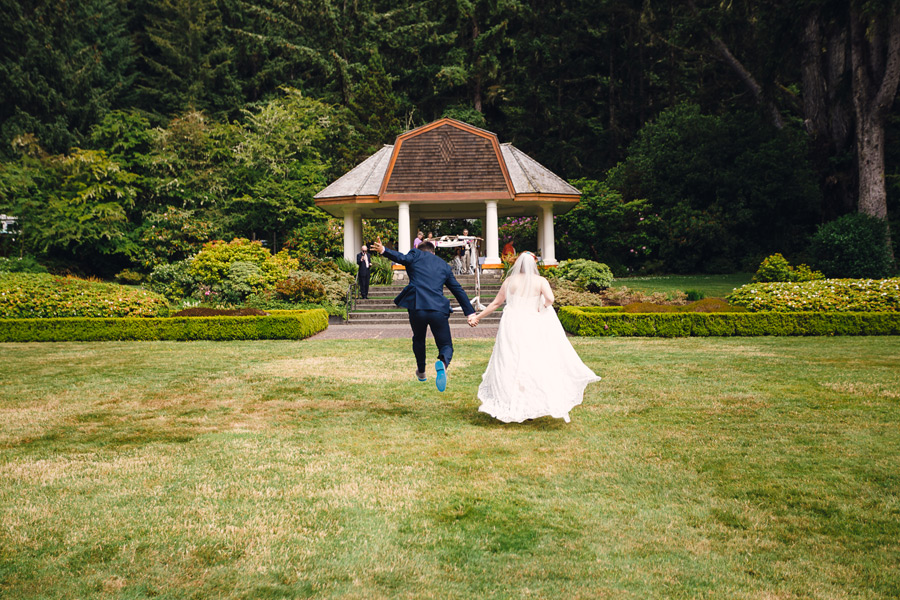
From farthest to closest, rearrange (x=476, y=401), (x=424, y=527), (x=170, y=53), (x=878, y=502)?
(x=170, y=53) → (x=476, y=401) → (x=878, y=502) → (x=424, y=527)

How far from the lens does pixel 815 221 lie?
30438 millimetres

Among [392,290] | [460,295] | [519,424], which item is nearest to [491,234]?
[392,290]

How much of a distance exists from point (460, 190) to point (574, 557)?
2106 cm

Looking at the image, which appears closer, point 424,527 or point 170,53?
point 424,527

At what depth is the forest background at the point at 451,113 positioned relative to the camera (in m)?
27.0

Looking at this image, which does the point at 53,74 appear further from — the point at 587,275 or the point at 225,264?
the point at 587,275

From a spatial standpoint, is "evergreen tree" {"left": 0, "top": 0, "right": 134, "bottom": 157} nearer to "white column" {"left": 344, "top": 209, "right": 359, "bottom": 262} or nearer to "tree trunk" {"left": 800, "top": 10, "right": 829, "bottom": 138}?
"white column" {"left": 344, "top": 209, "right": 359, "bottom": 262}

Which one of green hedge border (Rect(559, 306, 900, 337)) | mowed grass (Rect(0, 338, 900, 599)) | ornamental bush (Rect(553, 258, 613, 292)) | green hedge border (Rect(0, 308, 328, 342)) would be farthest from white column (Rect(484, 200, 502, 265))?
mowed grass (Rect(0, 338, 900, 599))

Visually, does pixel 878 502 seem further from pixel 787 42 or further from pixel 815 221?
pixel 815 221

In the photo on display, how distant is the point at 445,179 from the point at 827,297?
13.5 meters

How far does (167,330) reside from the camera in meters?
14.7

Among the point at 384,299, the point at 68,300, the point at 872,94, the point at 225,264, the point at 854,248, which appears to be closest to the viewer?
the point at 68,300

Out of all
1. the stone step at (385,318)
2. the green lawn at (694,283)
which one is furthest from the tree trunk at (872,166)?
the stone step at (385,318)

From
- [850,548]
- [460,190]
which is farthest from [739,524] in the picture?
[460,190]
